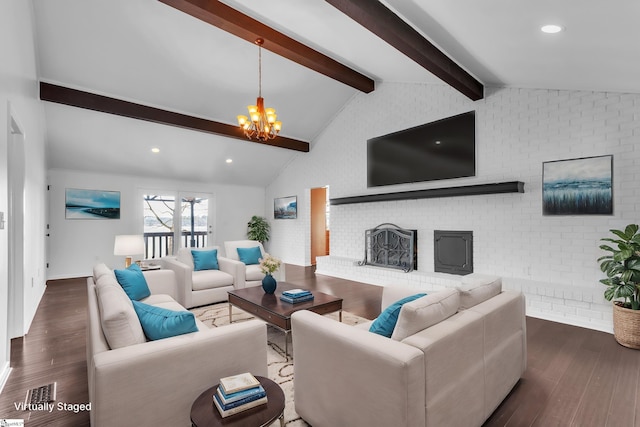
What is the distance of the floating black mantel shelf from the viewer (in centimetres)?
428

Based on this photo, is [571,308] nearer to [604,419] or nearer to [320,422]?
[604,419]

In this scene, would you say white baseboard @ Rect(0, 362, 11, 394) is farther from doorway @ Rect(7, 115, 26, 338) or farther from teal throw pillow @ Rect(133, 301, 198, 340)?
teal throw pillow @ Rect(133, 301, 198, 340)

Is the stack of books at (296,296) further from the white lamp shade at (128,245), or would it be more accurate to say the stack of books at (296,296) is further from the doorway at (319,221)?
the doorway at (319,221)

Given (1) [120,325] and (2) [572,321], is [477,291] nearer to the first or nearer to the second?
(1) [120,325]

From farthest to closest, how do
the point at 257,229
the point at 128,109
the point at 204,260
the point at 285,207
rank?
the point at 257,229
the point at 285,207
the point at 128,109
the point at 204,260

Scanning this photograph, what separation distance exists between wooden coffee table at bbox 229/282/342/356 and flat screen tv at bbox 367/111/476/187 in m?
3.14

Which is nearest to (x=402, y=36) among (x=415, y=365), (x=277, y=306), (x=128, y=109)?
(x=277, y=306)

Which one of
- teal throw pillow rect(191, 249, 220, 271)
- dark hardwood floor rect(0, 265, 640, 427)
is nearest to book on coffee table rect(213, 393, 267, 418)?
dark hardwood floor rect(0, 265, 640, 427)

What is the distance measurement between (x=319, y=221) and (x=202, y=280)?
4688mm

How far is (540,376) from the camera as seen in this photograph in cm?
247

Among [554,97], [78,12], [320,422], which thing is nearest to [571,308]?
[554,97]

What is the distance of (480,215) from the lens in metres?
4.83

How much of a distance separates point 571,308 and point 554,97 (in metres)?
2.61

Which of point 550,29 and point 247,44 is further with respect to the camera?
point 247,44
